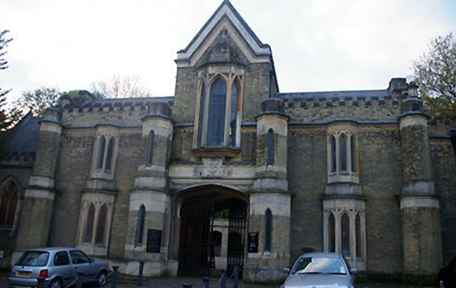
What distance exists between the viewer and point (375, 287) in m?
16.6

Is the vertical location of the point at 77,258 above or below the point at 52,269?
above

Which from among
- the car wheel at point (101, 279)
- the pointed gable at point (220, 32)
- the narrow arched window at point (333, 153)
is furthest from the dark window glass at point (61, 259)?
the narrow arched window at point (333, 153)

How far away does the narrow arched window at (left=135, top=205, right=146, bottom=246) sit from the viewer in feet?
62.5

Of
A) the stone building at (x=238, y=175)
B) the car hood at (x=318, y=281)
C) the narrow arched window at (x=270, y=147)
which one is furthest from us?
the narrow arched window at (x=270, y=147)

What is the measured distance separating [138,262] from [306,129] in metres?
10.4

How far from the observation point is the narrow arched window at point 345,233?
18469mm

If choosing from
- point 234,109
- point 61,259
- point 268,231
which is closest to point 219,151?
point 234,109

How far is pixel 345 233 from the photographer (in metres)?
18.6

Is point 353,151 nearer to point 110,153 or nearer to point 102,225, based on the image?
point 110,153

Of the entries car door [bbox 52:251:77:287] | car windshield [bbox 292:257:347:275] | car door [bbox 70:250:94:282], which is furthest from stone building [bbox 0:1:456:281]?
car windshield [bbox 292:257:347:275]

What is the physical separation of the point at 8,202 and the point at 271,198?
1615cm

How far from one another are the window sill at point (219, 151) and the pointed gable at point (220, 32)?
534cm

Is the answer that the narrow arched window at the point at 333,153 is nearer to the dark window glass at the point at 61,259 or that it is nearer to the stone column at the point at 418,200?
the stone column at the point at 418,200

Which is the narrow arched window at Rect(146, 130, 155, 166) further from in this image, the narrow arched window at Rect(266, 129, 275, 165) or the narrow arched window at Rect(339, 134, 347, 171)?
the narrow arched window at Rect(339, 134, 347, 171)
